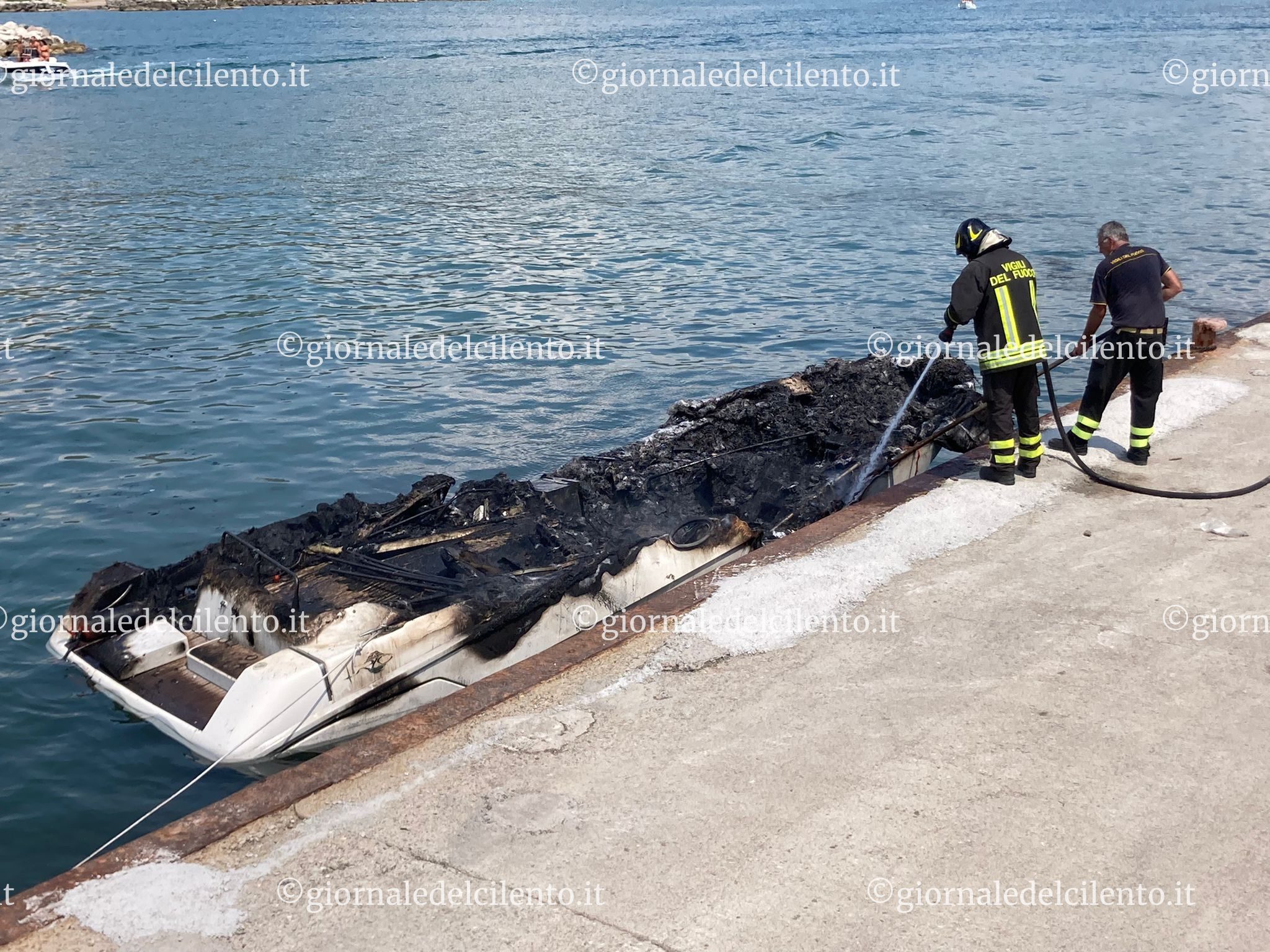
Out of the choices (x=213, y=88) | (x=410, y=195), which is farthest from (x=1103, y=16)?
(x=410, y=195)

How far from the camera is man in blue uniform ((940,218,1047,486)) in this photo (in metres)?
8.41

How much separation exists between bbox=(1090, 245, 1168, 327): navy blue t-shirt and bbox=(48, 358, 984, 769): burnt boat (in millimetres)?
1890

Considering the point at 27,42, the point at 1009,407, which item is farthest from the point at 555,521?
the point at 27,42

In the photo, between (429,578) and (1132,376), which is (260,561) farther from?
(1132,376)

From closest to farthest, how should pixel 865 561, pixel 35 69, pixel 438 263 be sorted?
pixel 865 561 < pixel 438 263 < pixel 35 69

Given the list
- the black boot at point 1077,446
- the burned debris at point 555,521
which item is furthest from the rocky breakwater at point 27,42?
the black boot at point 1077,446

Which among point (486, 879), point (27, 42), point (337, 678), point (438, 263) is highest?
point (27, 42)

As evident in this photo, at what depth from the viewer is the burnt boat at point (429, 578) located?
7.03 metres

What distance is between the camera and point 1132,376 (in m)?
9.07

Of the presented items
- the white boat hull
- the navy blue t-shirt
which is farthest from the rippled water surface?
the navy blue t-shirt

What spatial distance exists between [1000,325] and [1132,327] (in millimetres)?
1165

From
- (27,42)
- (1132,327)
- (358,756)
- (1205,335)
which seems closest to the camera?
(358,756)

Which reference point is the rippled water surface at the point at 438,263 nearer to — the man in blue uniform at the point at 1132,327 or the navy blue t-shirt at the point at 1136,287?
the man in blue uniform at the point at 1132,327

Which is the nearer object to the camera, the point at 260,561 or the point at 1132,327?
the point at 260,561
